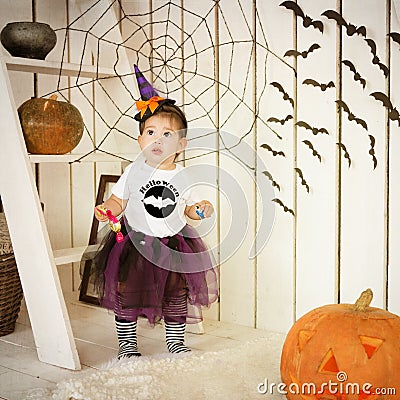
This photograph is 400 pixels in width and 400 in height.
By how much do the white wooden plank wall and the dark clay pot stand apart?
1.06 feet

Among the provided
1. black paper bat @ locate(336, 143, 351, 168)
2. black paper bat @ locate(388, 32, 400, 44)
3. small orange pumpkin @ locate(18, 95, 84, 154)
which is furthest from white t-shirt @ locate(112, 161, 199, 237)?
black paper bat @ locate(388, 32, 400, 44)

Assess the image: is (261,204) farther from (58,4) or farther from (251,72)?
(58,4)

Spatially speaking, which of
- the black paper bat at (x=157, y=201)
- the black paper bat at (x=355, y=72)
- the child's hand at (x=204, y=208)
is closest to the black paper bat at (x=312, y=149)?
the black paper bat at (x=355, y=72)

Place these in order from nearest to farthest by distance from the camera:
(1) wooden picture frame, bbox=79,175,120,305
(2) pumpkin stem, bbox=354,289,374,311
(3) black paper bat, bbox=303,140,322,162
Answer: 1. (2) pumpkin stem, bbox=354,289,374,311
2. (3) black paper bat, bbox=303,140,322,162
3. (1) wooden picture frame, bbox=79,175,120,305

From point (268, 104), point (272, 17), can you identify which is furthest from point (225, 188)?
point (272, 17)

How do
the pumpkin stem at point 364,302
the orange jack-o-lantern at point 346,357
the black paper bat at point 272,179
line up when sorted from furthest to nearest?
the black paper bat at point 272,179 → the pumpkin stem at point 364,302 → the orange jack-o-lantern at point 346,357

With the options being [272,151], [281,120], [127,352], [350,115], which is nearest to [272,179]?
[272,151]

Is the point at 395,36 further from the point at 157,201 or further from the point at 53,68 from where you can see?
the point at 53,68

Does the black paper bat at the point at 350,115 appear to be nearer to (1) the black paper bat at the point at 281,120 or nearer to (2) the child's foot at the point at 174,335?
(1) the black paper bat at the point at 281,120

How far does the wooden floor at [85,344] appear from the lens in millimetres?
1710

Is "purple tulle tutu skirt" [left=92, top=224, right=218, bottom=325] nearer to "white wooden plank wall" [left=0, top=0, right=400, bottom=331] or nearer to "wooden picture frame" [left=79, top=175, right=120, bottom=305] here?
"white wooden plank wall" [left=0, top=0, right=400, bottom=331]

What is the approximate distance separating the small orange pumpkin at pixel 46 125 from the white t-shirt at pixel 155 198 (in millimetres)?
225

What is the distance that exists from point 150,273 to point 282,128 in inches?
24.1

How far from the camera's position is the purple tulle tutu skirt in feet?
6.01
